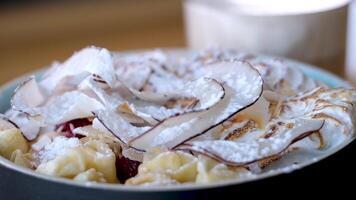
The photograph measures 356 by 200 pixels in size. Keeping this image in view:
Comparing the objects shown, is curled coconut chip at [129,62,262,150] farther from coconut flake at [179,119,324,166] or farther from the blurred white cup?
the blurred white cup

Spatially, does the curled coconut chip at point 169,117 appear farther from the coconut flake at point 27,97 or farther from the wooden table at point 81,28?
the wooden table at point 81,28

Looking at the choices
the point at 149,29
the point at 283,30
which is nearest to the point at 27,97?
the point at 283,30

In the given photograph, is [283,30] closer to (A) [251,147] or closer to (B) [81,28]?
(A) [251,147]

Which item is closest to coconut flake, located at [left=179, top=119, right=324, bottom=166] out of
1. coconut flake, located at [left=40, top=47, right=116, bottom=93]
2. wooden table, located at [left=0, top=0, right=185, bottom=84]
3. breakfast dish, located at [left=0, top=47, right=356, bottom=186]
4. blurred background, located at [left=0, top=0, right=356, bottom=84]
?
breakfast dish, located at [left=0, top=47, right=356, bottom=186]

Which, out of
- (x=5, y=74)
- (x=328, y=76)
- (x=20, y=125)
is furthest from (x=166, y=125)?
(x=5, y=74)

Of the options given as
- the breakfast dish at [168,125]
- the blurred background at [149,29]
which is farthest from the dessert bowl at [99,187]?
the blurred background at [149,29]

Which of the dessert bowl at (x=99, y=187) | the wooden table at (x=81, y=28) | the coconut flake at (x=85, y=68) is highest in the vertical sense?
the coconut flake at (x=85, y=68)
